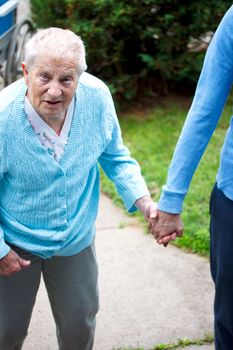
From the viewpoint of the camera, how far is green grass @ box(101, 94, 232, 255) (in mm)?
4594

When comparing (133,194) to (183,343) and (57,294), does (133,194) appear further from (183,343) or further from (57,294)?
(183,343)

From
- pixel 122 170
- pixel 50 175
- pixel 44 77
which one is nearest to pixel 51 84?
pixel 44 77

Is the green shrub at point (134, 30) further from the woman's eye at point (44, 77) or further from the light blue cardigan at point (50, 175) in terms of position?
the woman's eye at point (44, 77)

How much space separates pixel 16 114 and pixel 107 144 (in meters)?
0.42

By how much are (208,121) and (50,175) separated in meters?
0.59

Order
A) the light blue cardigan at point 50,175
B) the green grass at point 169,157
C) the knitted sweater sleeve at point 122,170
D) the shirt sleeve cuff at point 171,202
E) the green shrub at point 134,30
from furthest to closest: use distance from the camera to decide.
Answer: the green shrub at point 134,30 < the green grass at point 169,157 < the knitted sweater sleeve at point 122,170 < the shirt sleeve cuff at point 171,202 < the light blue cardigan at point 50,175

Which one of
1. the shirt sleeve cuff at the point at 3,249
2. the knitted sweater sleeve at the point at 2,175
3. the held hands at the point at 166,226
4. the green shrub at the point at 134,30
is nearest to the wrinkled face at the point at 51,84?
the knitted sweater sleeve at the point at 2,175

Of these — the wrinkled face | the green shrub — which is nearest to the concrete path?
the wrinkled face

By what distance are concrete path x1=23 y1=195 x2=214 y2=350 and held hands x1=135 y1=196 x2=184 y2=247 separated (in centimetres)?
96

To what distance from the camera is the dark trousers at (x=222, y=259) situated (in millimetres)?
2439

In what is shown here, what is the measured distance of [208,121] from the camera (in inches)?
97.3

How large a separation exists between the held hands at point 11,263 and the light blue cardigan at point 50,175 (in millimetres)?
27

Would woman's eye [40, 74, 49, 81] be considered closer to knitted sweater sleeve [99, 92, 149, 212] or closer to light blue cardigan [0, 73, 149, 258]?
light blue cardigan [0, 73, 149, 258]

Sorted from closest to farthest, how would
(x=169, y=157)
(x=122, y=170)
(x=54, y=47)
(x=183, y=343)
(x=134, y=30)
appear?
(x=54, y=47) → (x=122, y=170) → (x=183, y=343) → (x=169, y=157) → (x=134, y=30)
